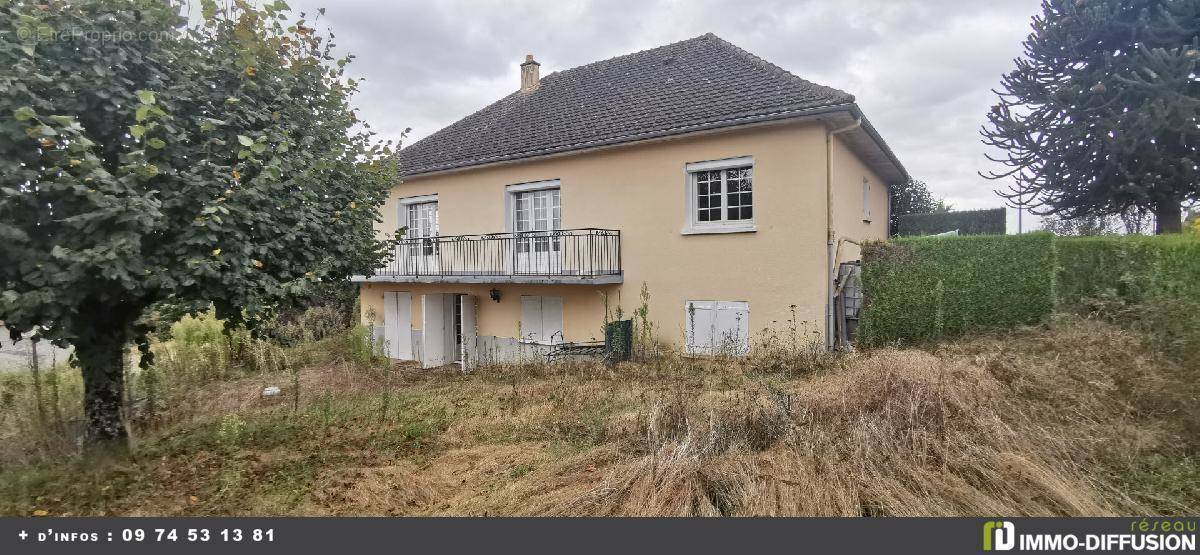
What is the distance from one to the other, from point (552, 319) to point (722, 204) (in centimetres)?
501

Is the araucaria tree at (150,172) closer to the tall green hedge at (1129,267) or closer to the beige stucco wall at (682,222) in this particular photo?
the beige stucco wall at (682,222)

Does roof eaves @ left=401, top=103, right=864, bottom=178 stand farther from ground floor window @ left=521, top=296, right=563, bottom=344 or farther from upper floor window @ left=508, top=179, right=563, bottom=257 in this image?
ground floor window @ left=521, top=296, right=563, bottom=344

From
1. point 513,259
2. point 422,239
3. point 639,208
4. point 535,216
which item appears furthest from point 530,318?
point 639,208

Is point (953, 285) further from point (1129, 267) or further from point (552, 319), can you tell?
point (552, 319)

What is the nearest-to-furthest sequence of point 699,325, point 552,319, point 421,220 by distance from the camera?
→ 1. point 699,325
2. point 552,319
3. point 421,220

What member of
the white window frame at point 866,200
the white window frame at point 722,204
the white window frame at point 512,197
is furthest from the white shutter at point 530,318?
the white window frame at point 866,200

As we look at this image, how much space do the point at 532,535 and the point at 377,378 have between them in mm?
8342

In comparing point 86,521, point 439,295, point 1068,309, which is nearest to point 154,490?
point 86,521

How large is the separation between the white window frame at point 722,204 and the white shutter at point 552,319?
3756mm

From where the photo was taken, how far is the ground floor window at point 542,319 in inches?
510

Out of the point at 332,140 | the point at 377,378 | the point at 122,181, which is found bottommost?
the point at 377,378

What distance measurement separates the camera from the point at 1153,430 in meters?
4.66

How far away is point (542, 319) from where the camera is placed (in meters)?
13.3

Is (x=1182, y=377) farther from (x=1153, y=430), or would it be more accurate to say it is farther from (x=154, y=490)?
(x=154, y=490)
